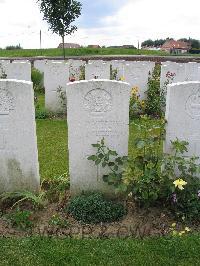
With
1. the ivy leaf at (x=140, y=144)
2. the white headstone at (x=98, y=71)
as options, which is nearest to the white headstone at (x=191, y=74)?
the white headstone at (x=98, y=71)

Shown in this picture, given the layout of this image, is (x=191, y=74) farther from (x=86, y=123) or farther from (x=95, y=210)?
(x=95, y=210)

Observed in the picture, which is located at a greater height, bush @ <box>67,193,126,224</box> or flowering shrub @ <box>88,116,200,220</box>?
flowering shrub @ <box>88,116,200,220</box>

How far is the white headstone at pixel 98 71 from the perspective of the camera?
10906 mm

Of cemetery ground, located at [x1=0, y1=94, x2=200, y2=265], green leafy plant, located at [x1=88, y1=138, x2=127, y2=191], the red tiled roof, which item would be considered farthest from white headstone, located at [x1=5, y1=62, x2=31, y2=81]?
the red tiled roof

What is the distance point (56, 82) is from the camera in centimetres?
1059

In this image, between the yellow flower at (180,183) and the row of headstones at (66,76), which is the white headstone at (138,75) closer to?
the row of headstones at (66,76)

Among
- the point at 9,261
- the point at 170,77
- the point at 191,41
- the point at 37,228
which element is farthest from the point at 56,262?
the point at 191,41

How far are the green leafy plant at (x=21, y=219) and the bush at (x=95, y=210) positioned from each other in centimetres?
50

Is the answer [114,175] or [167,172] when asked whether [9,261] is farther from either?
[167,172]

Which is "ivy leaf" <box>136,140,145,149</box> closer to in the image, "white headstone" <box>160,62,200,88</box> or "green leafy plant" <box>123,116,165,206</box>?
"green leafy plant" <box>123,116,165,206</box>

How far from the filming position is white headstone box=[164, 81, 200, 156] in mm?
4723

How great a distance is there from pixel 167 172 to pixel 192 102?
902mm

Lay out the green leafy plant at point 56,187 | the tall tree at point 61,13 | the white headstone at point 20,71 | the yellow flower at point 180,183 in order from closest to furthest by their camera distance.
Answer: the yellow flower at point 180,183 → the green leafy plant at point 56,187 → the white headstone at point 20,71 → the tall tree at point 61,13

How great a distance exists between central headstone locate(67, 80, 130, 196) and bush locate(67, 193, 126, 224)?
12.1 inches
